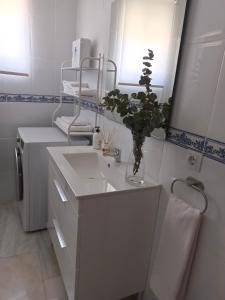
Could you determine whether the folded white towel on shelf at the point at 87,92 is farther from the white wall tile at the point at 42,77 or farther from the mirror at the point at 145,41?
the white wall tile at the point at 42,77

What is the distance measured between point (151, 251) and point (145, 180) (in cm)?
47

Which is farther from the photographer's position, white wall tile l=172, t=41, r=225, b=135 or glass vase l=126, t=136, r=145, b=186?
glass vase l=126, t=136, r=145, b=186

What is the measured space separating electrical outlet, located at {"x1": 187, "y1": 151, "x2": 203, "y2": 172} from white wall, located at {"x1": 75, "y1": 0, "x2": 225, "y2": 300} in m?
0.02

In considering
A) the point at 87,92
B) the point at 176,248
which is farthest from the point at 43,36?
the point at 176,248

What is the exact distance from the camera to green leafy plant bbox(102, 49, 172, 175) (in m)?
1.15

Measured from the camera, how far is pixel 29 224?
2189mm

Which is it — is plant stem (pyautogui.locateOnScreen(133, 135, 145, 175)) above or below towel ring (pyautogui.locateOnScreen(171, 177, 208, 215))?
above

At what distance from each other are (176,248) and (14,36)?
7.89 ft

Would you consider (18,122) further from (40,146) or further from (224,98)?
(224,98)

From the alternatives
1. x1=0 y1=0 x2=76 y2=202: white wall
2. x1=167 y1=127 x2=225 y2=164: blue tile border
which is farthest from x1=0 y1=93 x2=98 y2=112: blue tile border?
x1=167 y1=127 x2=225 y2=164: blue tile border

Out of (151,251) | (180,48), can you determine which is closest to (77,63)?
(180,48)

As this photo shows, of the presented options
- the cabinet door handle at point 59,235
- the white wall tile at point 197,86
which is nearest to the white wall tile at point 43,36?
the cabinet door handle at point 59,235

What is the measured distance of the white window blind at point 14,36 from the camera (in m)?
2.26

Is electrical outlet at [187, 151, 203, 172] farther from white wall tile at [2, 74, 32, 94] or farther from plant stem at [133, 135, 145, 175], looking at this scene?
white wall tile at [2, 74, 32, 94]
